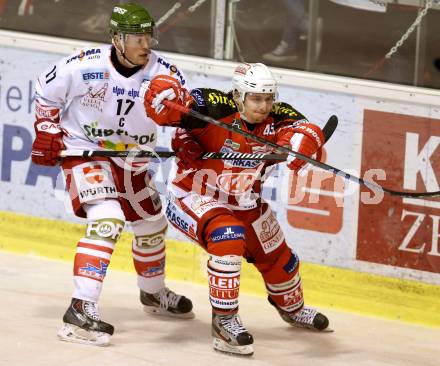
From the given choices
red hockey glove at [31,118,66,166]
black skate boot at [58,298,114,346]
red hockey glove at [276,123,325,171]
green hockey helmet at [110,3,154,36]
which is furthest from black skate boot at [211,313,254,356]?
green hockey helmet at [110,3,154,36]

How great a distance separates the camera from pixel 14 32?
6547 millimetres

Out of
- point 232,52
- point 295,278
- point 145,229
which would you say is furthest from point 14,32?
point 295,278

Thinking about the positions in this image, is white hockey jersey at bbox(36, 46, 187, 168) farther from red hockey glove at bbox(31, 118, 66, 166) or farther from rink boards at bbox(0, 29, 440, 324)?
rink boards at bbox(0, 29, 440, 324)

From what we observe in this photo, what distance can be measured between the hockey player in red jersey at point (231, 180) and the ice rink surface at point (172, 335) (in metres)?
0.21

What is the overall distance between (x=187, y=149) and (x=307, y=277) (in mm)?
1136

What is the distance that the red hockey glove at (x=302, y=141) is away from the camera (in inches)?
194

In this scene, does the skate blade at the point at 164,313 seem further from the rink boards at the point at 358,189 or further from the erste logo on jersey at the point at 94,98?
the erste logo on jersey at the point at 94,98

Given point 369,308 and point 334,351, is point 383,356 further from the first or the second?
point 369,308

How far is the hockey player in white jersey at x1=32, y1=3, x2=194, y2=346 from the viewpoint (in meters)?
5.03

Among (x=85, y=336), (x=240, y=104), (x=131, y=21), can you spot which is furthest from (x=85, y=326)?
(x=131, y=21)

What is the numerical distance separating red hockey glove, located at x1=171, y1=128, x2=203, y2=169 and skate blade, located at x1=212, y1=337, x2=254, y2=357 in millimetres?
682

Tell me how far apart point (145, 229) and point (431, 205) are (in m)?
1.24

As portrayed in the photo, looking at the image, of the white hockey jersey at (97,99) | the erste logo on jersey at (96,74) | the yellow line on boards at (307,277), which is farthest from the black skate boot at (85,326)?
the yellow line on boards at (307,277)

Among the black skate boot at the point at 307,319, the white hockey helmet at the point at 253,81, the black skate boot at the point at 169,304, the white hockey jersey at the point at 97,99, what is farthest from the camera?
the black skate boot at the point at 169,304
